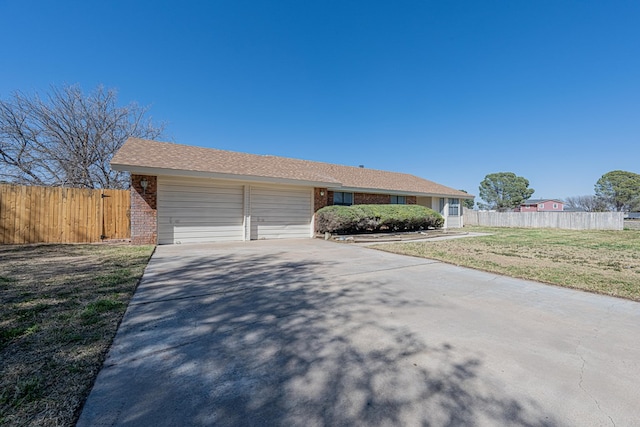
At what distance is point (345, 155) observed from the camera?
24.2m

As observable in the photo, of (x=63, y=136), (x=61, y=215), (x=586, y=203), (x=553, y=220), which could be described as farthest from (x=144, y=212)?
(x=586, y=203)

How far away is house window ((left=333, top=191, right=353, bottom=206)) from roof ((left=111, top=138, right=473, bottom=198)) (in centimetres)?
56

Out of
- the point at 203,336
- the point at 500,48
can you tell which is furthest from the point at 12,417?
the point at 500,48

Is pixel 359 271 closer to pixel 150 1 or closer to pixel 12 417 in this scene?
pixel 12 417

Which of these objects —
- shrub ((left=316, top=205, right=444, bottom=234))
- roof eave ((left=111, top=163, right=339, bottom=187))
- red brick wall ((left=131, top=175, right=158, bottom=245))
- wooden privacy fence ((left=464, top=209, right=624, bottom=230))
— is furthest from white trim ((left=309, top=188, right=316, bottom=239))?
wooden privacy fence ((left=464, top=209, right=624, bottom=230))

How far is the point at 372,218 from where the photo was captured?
1246 cm

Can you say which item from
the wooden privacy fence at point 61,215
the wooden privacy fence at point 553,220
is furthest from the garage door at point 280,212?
the wooden privacy fence at point 553,220

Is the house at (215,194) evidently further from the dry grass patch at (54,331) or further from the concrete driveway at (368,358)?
the concrete driveway at (368,358)

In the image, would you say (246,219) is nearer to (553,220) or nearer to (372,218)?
(372,218)

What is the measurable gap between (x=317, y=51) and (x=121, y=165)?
397 inches

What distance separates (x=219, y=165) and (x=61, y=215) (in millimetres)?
5287

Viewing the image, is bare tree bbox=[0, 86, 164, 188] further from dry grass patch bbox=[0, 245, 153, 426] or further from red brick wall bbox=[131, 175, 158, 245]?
dry grass patch bbox=[0, 245, 153, 426]

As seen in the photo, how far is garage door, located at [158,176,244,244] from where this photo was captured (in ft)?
30.4

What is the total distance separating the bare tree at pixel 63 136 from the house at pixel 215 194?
19.0 feet
